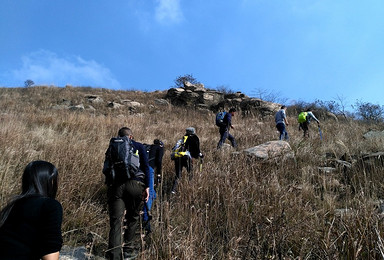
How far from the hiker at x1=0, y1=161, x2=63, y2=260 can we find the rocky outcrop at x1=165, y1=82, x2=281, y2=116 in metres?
16.3

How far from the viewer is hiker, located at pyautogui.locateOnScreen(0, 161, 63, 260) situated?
1.56 meters

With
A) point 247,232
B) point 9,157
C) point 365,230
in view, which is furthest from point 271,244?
point 9,157

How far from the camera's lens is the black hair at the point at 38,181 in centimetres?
177

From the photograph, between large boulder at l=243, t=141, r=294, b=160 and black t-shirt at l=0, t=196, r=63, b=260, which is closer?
black t-shirt at l=0, t=196, r=63, b=260

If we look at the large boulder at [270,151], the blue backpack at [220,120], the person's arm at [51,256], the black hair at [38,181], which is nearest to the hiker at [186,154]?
the large boulder at [270,151]

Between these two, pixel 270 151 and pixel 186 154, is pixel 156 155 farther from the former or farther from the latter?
pixel 270 151

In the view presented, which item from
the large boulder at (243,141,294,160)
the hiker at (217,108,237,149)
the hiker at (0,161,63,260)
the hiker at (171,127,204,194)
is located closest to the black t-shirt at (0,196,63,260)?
the hiker at (0,161,63,260)

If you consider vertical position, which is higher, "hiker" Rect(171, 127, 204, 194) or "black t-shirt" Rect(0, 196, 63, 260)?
"hiker" Rect(171, 127, 204, 194)

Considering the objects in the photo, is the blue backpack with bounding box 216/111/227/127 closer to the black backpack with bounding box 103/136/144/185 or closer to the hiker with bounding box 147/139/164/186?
the hiker with bounding box 147/139/164/186

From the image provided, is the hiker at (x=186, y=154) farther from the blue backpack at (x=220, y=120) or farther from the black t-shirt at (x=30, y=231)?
the black t-shirt at (x=30, y=231)

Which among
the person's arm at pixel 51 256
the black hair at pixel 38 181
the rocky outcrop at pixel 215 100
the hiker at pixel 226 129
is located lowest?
the person's arm at pixel 51 256

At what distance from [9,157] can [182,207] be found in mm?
3396

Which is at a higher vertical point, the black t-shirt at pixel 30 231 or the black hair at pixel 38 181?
the black hair at pixel 38 181

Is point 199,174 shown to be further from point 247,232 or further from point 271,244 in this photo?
point 271,244
